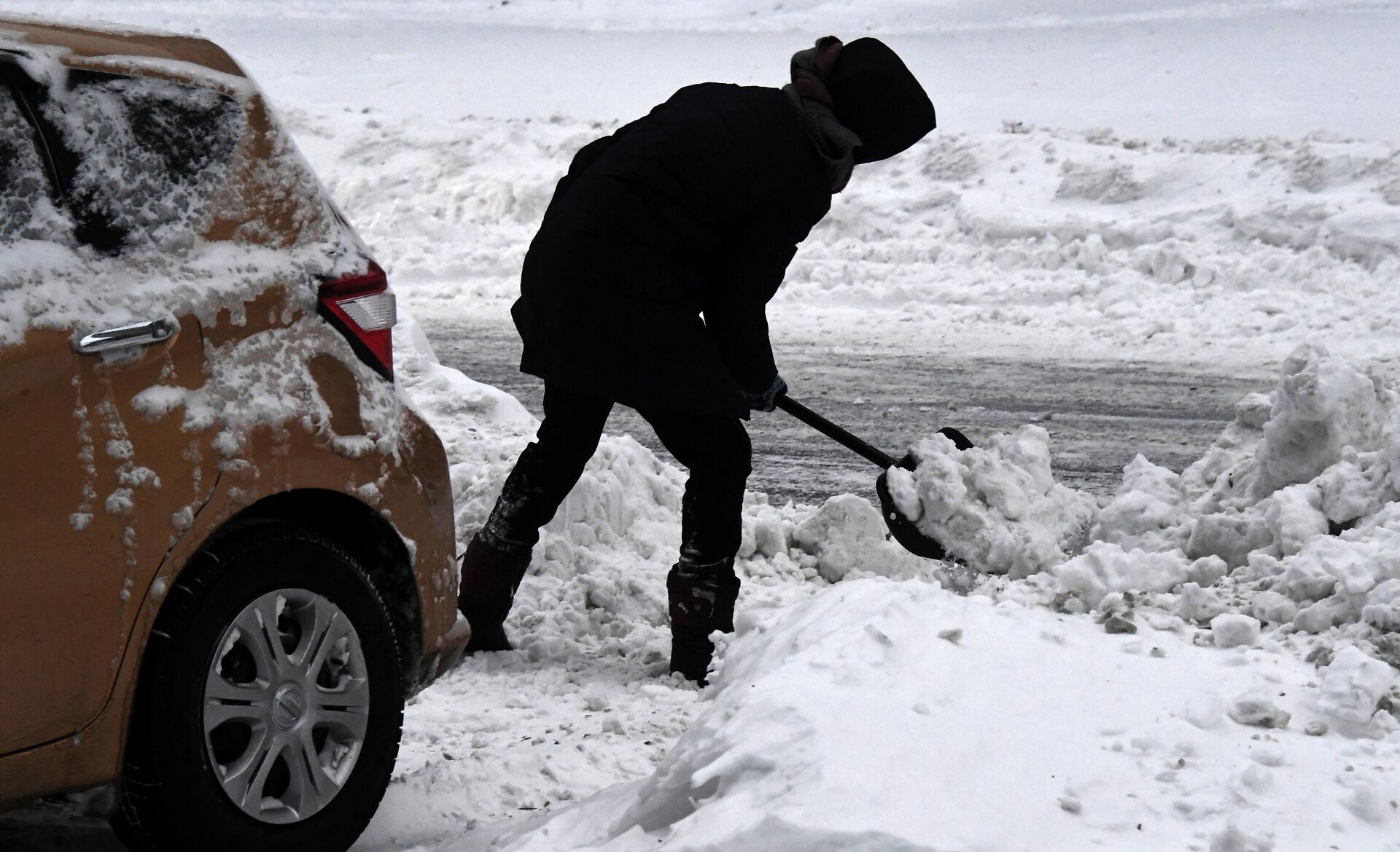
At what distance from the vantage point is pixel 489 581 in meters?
3.93

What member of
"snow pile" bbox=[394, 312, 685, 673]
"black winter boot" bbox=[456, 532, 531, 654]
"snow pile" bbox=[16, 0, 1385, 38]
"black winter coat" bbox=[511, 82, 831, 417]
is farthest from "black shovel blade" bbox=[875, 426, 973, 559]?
"snow pile" bbox=[16, 0, 1385, 38]

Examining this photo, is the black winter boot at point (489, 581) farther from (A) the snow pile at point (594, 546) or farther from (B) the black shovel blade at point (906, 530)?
(B) the black shovel blade at point (906, 530)

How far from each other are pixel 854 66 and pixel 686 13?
2891cm

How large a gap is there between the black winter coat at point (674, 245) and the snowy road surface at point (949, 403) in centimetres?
230

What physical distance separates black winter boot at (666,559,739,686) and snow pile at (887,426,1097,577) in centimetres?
66

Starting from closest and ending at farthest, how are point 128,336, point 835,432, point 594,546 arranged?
point 128,336
point 835,432
point 594,546

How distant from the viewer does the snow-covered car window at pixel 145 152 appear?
2.32 m

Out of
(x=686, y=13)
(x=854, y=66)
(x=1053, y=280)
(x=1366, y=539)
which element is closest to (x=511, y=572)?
(x=854, y=66)

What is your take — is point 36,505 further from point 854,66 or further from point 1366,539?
point 1366,539

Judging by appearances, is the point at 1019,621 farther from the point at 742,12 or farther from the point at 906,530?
the point at 742,12

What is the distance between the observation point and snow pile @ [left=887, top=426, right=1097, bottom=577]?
4.09 m

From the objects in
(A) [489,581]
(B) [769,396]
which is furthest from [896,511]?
(A) [489,581]

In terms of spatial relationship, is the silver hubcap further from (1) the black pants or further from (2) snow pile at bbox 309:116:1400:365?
(2) snow pile at bbox 309:116:1400:365

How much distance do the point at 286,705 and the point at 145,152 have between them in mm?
1004
